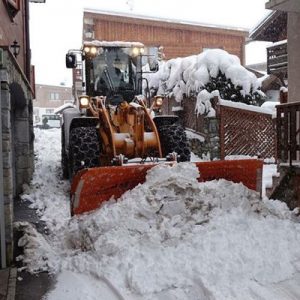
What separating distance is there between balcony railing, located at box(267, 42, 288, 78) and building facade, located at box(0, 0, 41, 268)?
9.16 meters

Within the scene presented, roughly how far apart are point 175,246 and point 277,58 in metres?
13.5

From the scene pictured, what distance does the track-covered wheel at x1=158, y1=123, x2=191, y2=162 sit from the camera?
7000 mm

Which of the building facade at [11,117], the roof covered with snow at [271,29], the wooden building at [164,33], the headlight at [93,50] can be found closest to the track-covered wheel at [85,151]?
the building facade at [11,117]

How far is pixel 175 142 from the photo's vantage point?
702 cm

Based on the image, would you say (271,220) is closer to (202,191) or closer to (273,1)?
(202,191)

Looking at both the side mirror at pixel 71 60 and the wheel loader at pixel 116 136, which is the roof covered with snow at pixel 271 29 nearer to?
the wheel loader at pixel 116 136

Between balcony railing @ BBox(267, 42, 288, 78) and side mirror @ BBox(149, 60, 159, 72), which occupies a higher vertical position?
balcony railing @ BBox(267, 42, 288, 78)

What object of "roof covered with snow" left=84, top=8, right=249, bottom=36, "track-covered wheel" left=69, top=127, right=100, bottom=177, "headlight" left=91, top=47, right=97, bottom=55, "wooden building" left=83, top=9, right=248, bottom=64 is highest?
"roof covered with snow" left=84, top=8, right=249, bottom=36

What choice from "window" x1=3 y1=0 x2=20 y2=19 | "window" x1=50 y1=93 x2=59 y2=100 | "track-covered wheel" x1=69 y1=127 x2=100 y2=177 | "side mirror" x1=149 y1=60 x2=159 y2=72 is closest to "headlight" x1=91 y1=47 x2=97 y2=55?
"side mirror" x1=149 y1=60 x2=159 y2=72

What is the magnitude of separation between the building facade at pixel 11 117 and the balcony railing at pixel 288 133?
137 inches

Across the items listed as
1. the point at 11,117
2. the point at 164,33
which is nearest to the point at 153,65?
the point at 11,117

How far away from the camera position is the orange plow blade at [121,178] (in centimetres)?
497

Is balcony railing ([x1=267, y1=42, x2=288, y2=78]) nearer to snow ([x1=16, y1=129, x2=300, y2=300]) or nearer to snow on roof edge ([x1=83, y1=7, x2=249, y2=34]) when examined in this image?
snow on roof edge ([x1=83, y1=7, x2=249, y2=34])

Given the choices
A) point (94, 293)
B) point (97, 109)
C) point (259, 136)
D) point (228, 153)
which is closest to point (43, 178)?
point (97, 109)
